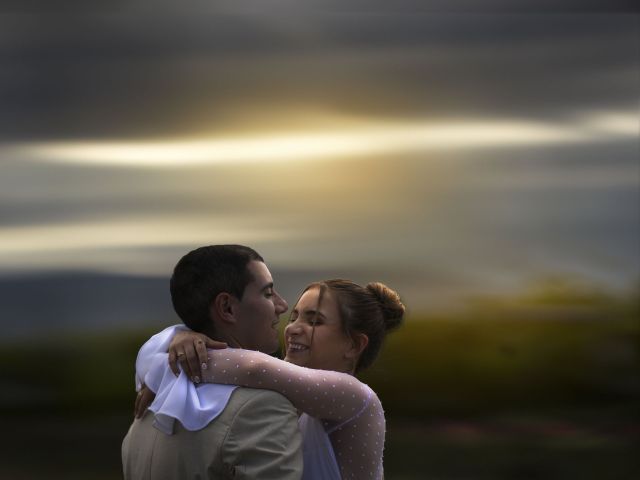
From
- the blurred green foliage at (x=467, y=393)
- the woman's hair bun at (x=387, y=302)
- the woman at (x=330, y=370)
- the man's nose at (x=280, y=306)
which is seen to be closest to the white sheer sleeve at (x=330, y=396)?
the woman at (x=330, y=370)

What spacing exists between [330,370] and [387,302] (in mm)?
196

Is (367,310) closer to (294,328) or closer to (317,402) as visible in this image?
(294,328)

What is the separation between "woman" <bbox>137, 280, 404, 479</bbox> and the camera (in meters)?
1.22

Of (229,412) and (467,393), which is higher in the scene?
(229,412)

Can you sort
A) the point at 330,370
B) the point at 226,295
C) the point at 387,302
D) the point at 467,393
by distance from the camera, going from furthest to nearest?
the point at 467,393 < the point at 387,302 < the point at 330,370 < the point at 226,295

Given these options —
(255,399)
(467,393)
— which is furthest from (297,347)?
(467,393)

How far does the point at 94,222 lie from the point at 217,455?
1974mm

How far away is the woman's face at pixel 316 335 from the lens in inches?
60.4

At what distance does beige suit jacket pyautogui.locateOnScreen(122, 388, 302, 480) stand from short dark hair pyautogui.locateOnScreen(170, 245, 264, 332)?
0.53 ft

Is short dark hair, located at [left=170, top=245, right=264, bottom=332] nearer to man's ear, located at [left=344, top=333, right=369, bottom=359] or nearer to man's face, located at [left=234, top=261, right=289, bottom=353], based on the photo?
man's face, located at [left=234, top=261, right=289, bottom=353]

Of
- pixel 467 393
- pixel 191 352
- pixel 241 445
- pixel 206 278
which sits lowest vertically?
pixel 467 393

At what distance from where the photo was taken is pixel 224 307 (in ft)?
4.20

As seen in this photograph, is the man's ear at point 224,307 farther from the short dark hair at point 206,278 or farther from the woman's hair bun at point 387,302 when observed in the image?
the woman's hair bun at point 387,302

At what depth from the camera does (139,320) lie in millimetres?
2807
